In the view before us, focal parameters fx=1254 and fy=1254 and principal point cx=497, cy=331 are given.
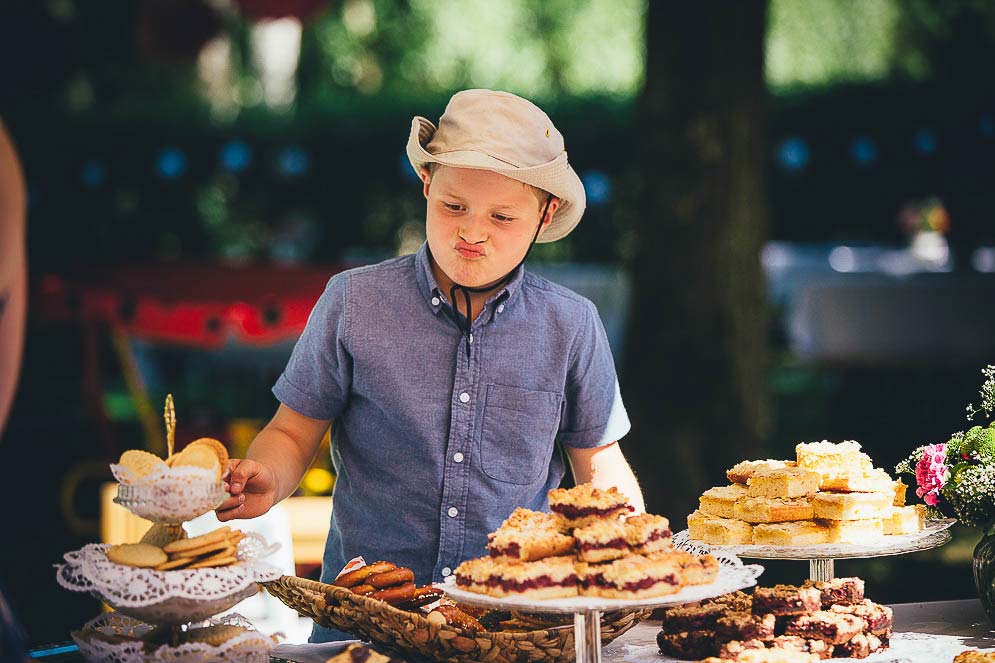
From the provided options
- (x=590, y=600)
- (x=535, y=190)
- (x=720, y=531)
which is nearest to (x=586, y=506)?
(x=590, y=600)

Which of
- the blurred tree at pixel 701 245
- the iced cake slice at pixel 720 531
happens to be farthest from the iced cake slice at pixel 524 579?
the blurred tree at pixel 701 245

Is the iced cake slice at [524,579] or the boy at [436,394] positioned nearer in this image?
the iced cake slice at [524,579]

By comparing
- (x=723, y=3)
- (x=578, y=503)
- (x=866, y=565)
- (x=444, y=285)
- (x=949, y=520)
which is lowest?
(x=866, y=565)

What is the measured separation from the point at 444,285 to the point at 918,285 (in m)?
7.72

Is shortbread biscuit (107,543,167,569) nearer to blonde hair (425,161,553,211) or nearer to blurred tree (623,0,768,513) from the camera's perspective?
blonde hair (425,161,553,211)

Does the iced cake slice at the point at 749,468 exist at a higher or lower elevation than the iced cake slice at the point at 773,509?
higher

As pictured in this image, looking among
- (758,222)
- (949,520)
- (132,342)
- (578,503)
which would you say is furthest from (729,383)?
(132,342)

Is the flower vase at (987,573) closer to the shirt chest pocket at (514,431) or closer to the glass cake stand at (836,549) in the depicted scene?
the glass cake stand at (836,549)

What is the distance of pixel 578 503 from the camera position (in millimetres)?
2180

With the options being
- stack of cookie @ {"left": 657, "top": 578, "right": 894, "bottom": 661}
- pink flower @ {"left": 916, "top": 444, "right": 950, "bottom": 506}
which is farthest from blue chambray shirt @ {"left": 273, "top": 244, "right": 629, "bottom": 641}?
pink flower @ {"left": 916, "top": 444, "right": 950, "bottom": 506}

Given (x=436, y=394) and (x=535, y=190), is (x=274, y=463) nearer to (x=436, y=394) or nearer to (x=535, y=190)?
(x=436, y=394)

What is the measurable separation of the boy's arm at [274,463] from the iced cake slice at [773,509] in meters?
0.91

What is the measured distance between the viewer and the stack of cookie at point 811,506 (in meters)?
2.52

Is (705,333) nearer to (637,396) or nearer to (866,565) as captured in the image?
(637,396)
